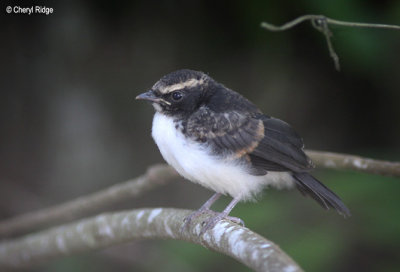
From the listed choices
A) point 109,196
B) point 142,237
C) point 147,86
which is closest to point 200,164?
point 142,237

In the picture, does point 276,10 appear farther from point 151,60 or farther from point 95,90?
point 95,90

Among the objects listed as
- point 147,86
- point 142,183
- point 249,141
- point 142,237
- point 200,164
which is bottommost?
point 142,237

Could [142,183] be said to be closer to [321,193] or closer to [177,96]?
[177,96]

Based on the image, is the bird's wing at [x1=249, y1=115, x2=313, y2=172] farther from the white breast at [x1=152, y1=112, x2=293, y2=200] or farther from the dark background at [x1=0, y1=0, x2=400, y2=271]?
the dark background at [x1=0, y1=0, x2=400, y2=271]

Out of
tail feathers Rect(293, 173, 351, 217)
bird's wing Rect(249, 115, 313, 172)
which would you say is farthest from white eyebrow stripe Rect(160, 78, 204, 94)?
tail feathers Rect(293, 173, 351, 217)

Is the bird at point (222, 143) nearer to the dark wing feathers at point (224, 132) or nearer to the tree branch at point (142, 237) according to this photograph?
the dark wing feathers at point (224, 132)

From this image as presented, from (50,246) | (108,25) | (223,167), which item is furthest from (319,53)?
(50,246)

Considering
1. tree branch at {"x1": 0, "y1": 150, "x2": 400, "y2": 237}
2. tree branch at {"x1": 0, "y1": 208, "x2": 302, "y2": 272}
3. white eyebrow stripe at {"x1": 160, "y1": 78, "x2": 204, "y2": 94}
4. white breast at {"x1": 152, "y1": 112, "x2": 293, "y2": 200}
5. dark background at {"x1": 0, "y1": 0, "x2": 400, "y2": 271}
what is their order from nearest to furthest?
tree branch at {"x1": 0, "y1": 208, "x2": 302, "y2": 272} → white breast at {"x1": 152, "y1": 112, "x2": 293, "y2": 200} → white eyebrow stripe at {"x1": 160, "y1": 78, "x2": 204, "y2": 94} → tree branch at {"x1": 0, "y1": 150, "x2": 400, "y2": 237} → dark background at {"x1": 0, "y1": 0, "x2": 400, "y2": 271}

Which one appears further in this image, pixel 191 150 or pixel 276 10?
pixel 276 10
